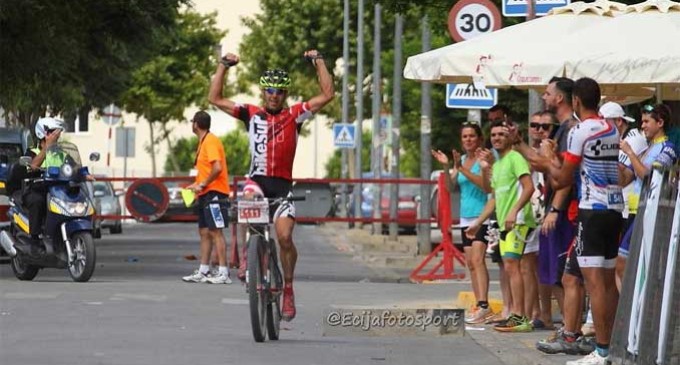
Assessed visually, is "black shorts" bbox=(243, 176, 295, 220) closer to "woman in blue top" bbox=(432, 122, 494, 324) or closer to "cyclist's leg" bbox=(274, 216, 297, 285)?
"cyclist's leg" bbox=(274, 216, 297, 285)

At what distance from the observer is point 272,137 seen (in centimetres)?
1397

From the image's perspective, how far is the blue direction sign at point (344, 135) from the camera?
52.8 m

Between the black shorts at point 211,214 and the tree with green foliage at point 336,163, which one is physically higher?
the tree with green foliage at point 336,163

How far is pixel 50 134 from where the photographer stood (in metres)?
20.1

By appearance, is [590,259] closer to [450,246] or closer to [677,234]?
[677,234]

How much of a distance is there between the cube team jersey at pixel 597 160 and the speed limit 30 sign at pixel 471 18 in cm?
778

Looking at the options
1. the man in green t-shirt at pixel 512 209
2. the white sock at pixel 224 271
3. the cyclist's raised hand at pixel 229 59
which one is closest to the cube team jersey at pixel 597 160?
the man in green t-shirt at pixel 512 209

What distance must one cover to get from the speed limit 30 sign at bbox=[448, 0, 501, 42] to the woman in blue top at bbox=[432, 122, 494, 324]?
3236 mm

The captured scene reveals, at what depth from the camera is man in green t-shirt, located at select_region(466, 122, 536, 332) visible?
584 inches

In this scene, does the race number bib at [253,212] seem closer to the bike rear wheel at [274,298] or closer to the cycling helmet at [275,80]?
the bike rear wheel at [274,298]

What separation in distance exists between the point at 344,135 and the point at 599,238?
136ft

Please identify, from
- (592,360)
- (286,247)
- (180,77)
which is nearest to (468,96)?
(286,247)

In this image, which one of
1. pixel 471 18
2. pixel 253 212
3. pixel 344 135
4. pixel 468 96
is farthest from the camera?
pixel 344 135

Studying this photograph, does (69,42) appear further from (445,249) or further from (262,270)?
(262,270)
